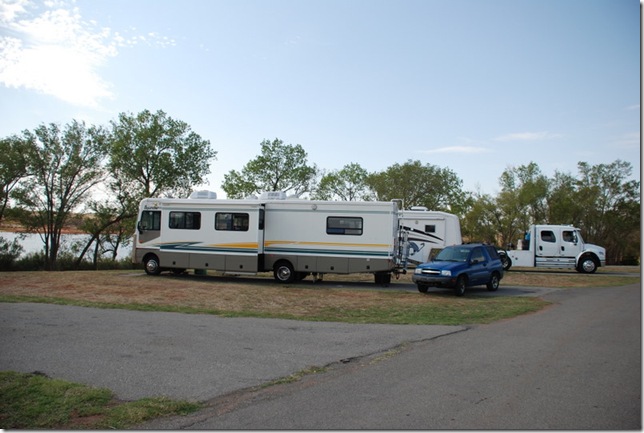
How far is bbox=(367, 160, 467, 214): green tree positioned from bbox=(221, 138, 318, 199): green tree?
10112mm

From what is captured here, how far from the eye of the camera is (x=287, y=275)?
19.6 m

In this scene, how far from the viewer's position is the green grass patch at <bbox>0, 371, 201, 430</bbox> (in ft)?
15.8

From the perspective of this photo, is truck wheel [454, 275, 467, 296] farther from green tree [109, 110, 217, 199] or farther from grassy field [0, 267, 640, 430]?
green tree [109, 110, 217, 199]

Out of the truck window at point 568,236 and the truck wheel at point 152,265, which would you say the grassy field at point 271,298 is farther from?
the truck window at point 568,236

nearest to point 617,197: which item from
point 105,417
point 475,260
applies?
point 475,260

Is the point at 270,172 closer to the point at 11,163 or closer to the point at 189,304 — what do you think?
the point at 11,163

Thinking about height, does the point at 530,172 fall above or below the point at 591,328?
above


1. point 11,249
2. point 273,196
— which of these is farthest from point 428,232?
point 11,249

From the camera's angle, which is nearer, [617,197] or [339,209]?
[339,209]

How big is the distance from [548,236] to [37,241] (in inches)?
1441

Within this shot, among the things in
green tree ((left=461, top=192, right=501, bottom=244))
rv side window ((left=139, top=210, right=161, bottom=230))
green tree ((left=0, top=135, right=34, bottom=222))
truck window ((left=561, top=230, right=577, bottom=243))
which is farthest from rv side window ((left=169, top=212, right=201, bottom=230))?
green tree ((left=461, top=192, right=501, bottom=244))

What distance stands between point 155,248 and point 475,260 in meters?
12.8

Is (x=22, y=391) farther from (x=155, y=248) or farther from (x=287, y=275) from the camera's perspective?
(x=155, y=248)

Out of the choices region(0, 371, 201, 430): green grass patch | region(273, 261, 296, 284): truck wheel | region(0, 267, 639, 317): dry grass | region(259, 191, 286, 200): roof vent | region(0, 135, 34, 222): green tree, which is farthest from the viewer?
region(0, 135, 34, 222): green tree
